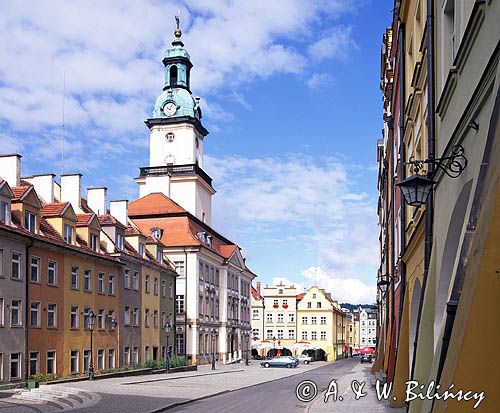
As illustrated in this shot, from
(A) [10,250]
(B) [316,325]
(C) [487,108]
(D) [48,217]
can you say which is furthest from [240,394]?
(B) [316,325]

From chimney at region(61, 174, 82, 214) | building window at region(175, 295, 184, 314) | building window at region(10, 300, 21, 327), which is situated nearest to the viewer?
building window at region(10, 300, 21, 327)

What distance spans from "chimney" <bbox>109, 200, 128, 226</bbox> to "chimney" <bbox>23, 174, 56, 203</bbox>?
9491 mm

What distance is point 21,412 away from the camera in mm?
20859

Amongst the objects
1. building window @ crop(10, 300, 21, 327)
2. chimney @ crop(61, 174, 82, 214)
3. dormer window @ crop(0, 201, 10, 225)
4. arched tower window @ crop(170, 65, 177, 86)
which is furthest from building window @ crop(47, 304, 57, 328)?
arched tower window @ crop(170, 65, 177, 86)

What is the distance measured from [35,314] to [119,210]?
16750 millimetres

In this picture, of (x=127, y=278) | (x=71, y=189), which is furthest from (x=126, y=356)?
(x=71, y=189)

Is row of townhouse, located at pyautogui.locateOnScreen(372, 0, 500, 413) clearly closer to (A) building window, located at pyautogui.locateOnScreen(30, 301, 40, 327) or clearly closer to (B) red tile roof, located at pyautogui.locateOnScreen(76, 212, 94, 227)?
(A) building window, located at pyautogui.locateOnScreen(30, 301, 40, 327)

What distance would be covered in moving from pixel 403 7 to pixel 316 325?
92897mm

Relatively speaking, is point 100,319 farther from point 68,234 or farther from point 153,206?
point 153,206

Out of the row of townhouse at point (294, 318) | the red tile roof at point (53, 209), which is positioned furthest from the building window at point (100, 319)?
the row of townhouse at point (294, 318)

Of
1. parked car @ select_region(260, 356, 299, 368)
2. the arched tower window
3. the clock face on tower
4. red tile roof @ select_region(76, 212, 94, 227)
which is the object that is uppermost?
the arched tower window

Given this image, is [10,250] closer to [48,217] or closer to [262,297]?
[48,217]

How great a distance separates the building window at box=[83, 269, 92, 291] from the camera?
39.9 metres

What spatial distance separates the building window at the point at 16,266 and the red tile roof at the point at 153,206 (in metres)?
36.0
